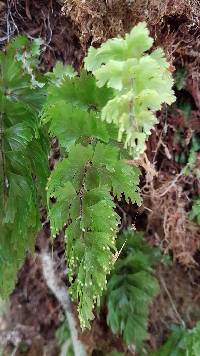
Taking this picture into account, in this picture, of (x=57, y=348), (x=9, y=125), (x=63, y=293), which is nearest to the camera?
(x=9, y=125)

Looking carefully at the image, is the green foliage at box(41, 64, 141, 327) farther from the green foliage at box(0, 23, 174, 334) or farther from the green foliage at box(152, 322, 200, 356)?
the green foliage at box(152, 322, 200, 356)

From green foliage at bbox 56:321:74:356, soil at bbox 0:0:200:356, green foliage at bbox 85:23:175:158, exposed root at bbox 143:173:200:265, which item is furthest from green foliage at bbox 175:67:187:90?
green foliage at bbox 56:321:74:356

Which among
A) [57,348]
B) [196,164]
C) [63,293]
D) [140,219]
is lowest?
[57,348]

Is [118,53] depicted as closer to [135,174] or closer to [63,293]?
[135,174]

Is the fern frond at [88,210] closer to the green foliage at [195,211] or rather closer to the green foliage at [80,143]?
the green foliage at [80,143]

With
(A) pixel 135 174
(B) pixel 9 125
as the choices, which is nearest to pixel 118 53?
(A) pixel 135 174

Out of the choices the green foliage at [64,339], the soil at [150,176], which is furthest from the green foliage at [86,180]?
the green foliage at [64,339]

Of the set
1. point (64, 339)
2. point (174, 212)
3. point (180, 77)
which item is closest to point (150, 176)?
point (174, 212)
